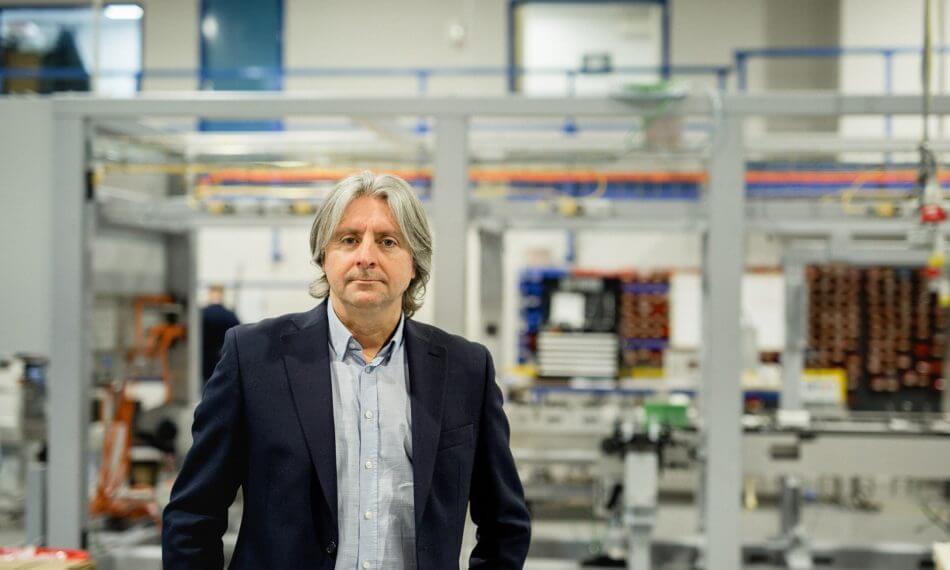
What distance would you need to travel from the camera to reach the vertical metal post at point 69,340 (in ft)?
11.8

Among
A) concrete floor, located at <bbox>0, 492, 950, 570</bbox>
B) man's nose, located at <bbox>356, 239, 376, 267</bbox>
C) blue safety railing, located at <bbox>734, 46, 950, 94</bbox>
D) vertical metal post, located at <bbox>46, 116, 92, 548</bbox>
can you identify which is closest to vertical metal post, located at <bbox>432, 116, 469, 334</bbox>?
vertical metal post, located at <bbox>46, 116, 92, 548</bbox>

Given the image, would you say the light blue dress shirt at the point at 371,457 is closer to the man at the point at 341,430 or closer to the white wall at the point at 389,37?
the man at the point at 341,430

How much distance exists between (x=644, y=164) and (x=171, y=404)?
3.11m

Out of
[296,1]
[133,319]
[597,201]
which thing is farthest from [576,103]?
[296,1]

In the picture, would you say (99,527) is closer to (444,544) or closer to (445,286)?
(445,286)

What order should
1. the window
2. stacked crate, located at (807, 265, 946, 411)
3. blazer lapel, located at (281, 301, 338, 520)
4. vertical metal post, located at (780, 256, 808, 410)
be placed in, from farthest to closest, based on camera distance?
the window, stacked crate, located at (807, 265, 946, 411), vertical metal post, located at (780, 256, 808, 410), blazer lapel, located at (281, 301, 338, 520)

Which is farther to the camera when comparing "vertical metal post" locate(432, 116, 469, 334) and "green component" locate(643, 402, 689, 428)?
"green component" locate(643, 402, 689, 428)

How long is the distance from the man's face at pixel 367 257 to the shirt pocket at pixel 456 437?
26 cm

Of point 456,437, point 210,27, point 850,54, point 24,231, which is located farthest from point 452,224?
point 210,27

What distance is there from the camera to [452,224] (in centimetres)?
346

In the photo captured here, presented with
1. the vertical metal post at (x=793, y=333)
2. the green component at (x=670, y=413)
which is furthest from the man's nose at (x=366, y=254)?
the vertical metal post at (x=793, y=333)

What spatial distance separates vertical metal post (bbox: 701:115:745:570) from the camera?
3.49 metres

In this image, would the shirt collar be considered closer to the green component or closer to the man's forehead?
the man's forehead

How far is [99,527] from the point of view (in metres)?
5.06
